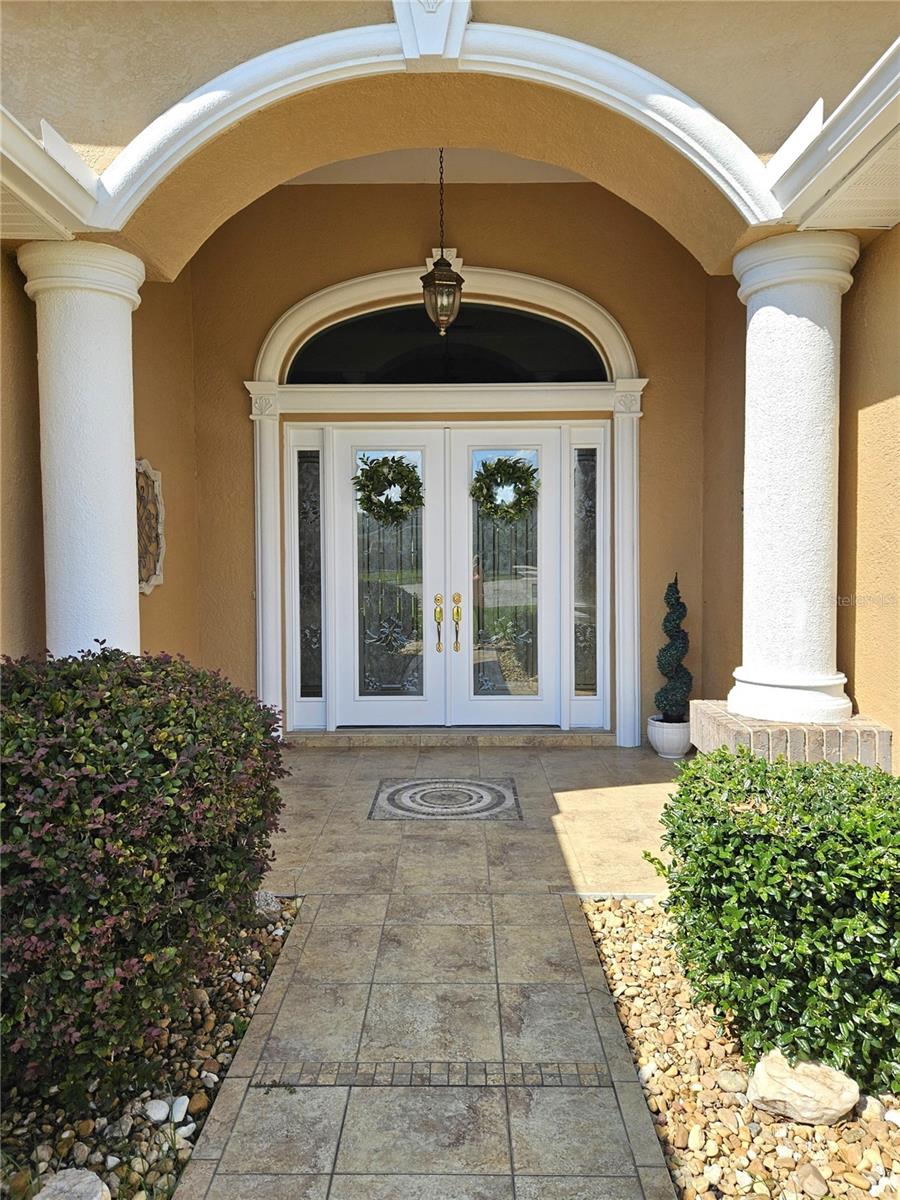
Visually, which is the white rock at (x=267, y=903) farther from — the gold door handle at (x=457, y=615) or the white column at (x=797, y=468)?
the gold door handle at (x=457, y=615)

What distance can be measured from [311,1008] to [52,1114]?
2.83 ft

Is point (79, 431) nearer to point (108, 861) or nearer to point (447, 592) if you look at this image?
point (108, 861)

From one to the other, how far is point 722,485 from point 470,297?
2521 mm

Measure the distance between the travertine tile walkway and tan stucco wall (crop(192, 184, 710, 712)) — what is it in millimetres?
2559

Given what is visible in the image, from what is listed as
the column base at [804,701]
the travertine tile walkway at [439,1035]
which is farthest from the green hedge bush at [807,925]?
the column base at [804,701]

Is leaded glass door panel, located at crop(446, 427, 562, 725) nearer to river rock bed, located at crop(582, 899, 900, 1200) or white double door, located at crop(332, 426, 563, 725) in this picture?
white double door, located at crop(332, 426, 563, 725)

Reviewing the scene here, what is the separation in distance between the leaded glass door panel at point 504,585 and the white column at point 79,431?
11.6 feet

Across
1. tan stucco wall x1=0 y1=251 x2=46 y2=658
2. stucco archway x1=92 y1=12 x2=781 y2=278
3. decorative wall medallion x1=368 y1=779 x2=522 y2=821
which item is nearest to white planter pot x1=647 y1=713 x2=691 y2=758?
decorative wall medallion x1=368 y1=779 x2=522 y2=821

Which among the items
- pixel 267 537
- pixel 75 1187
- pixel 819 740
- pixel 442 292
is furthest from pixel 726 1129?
pixel 267 537

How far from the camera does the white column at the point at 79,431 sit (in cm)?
368

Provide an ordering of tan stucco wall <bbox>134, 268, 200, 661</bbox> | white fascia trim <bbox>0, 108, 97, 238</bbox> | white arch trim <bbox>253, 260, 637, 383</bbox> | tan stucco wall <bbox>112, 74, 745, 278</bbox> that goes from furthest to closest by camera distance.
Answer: white arch trim <bbox>253, 260, 637, 383</bbox> → tan stucco wall <bbox>134, 268, 200, 661</bbox> → tan stucco wall <bbox>112, 74, 745, 278</bbox> → white fascia trim <bbox>0, 108, 97, 238</bbox>

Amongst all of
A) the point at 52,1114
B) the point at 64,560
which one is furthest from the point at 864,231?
the point at 52,1114

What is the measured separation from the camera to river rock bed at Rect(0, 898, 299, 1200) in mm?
2281

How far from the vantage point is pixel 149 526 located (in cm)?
569
